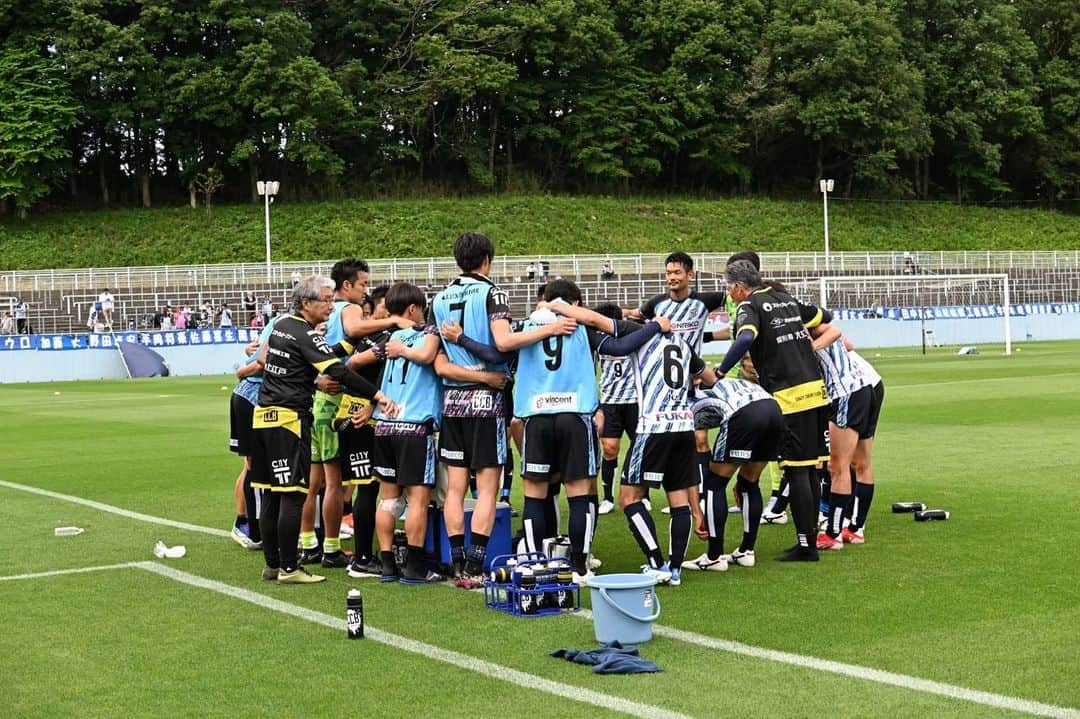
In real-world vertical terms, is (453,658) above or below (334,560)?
above

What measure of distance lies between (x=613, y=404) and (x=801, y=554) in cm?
208

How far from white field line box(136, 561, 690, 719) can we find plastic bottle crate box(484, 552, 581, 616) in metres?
0.81

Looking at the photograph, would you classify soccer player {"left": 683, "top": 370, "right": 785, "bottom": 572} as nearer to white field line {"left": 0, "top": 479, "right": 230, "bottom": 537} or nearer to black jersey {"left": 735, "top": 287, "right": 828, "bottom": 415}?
black jersey {"left": 735, "top": 287, "right": 828, "bottom": 415}

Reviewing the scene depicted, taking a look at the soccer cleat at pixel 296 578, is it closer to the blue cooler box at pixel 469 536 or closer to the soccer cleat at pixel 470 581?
the blue cooler box at pixel 469 536

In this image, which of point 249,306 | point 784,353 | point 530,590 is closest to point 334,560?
point 530,590

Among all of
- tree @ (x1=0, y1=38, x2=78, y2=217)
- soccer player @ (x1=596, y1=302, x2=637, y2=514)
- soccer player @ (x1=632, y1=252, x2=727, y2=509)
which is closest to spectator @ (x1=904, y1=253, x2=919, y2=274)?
tree @ (x1=0, y1=38, x2=78, y2=217)

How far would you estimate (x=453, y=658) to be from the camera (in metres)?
6.74

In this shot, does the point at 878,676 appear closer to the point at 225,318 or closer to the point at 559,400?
the point at 559,400

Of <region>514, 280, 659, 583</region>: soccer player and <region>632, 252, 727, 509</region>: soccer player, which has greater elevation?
<region>632, 252, 727, 509</region>: soccer player

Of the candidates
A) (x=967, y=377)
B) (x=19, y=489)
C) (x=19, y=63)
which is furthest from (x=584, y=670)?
(x=19, y=63)

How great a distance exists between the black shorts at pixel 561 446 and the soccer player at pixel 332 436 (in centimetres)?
151

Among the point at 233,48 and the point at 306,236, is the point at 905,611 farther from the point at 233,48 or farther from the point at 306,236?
the point at 233,48

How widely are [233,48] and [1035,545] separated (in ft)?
227

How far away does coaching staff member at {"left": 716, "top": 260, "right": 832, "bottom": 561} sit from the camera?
30.1 ft
